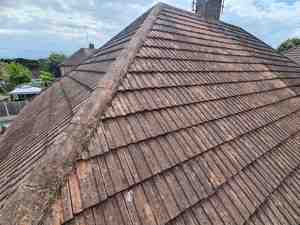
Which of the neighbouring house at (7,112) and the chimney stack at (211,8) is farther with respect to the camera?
the neighbouring house at (7,112)

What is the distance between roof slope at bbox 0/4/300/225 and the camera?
1.52 metres

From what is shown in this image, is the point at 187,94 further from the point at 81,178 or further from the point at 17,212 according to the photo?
the point at 17,212

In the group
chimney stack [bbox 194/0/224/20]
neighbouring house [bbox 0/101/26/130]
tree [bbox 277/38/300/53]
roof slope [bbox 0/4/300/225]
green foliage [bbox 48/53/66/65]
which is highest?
chimney stack [bbox 194/0/224/20]

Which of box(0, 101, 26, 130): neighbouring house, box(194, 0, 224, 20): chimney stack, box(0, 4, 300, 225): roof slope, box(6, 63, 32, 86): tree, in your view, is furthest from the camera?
box(6, 63, 32, 86): tree

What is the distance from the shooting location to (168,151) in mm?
2152

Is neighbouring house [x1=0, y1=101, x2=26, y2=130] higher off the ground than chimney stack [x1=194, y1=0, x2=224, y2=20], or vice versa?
chimney stack [x1=194, y1=0, x2=224, y2=20]

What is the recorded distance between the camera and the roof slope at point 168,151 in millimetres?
1517

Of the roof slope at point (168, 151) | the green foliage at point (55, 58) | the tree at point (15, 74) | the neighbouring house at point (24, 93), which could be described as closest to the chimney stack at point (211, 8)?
the roof slope at point (168, 151)

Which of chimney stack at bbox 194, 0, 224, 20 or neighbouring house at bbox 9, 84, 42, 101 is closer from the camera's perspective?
chimney stack at bbox 194, 0, 224, 20

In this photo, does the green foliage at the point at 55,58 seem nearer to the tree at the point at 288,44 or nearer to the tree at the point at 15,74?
the tree at the point at 15,74

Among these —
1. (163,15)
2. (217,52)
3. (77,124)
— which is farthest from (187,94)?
(163,15)

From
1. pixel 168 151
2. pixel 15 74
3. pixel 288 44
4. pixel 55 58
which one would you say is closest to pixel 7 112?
pixel 15 74

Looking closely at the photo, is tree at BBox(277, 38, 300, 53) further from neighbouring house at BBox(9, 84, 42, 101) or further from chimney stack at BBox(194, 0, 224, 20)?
neighbouring house at BBox(9, 84, 42, 101)

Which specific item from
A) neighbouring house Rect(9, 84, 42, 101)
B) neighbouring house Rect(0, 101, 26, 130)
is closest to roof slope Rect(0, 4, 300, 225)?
neighbouring house Rect(0, 101, 26, 130)
